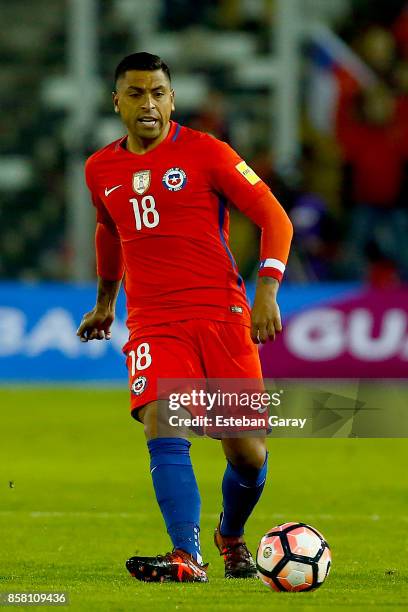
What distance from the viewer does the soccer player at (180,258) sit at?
601cm

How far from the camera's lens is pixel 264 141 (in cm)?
1881

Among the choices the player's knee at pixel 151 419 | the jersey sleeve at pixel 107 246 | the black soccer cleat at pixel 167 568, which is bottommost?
the black soccer cleat at pixel 167 568

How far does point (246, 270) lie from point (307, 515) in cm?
764

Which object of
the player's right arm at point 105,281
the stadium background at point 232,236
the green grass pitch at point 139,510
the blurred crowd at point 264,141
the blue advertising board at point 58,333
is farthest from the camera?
the blurred crowd at point 264,141

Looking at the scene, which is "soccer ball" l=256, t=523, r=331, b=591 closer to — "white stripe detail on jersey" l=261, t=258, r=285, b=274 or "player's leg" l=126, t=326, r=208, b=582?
"player's leg" l=126, t=326, r=208, b=582

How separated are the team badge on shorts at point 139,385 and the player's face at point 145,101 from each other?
0.95 metres

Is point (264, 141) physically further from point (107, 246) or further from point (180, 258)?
point (180, 258)

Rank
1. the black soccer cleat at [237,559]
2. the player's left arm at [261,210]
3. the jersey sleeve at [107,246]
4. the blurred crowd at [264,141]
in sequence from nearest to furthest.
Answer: the player's left arm at [261,210]
the black soccer cleat at [237,559]
the jersey sleeve at [107,246]
the blurred crowd at [264,141]

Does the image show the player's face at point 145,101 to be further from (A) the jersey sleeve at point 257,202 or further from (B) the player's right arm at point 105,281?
(B) the player's right arm at point 105,281

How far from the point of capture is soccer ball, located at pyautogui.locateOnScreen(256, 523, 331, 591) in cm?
580

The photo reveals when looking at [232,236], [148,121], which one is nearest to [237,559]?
[148,121]

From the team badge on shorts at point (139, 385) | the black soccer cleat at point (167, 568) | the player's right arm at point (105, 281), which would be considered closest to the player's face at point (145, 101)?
the player's right arm at point (105, 281)

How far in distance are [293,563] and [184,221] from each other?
138 cm

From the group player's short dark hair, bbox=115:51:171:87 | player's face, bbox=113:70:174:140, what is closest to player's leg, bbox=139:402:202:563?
player's face, bbox=113:70:174:140
